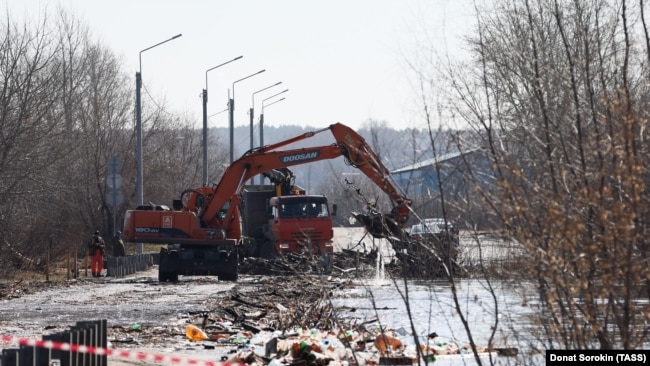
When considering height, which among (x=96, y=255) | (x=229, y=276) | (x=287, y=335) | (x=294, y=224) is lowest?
(x=287, y=335)

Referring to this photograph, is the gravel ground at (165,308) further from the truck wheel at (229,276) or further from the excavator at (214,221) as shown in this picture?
the excavator at (214,221)

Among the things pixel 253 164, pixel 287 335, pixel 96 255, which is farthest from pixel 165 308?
pixel 96 255

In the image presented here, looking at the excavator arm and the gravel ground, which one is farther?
the excavator arm

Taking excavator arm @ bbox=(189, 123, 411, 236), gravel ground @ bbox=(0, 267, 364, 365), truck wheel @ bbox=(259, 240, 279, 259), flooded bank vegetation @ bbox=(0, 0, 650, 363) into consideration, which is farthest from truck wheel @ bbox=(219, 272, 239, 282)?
flooded bank vegetation @ bbox=(0, 0, 650, 363)

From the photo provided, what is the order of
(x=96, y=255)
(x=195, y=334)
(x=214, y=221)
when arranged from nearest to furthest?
(x=195, y=334), (x=214, y=221), (x=96, y=255)

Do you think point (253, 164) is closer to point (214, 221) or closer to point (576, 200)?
point (214, 221)

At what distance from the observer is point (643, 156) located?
9.31 m

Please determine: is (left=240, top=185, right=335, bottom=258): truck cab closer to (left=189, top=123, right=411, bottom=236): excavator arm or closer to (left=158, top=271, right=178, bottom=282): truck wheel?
(left=189, top=123, right=411, bottom=236): excavator arm

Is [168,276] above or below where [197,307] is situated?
above

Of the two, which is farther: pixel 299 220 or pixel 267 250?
pixel 267 250

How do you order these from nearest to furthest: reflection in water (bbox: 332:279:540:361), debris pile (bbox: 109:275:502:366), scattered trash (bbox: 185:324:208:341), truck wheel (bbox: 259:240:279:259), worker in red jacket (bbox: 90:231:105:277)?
reflection in water (bbox: 332:279:540:361) → debris pile (bbox: 109:275:502:366) → scattered trash (bbox: 185:324:208:341) → worker in red jacket (bbox: 90:231:105:277) → truck wheel (bbox: 259:240:279:259)

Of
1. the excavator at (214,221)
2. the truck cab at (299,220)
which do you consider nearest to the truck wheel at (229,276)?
the excavator at (214,221)

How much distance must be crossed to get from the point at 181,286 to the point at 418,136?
20.5 m

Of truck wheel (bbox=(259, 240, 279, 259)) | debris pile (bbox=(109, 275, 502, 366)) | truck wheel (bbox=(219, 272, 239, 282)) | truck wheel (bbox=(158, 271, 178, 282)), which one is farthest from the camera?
truck wheel (bbox=(259, 240, 279, 259))
